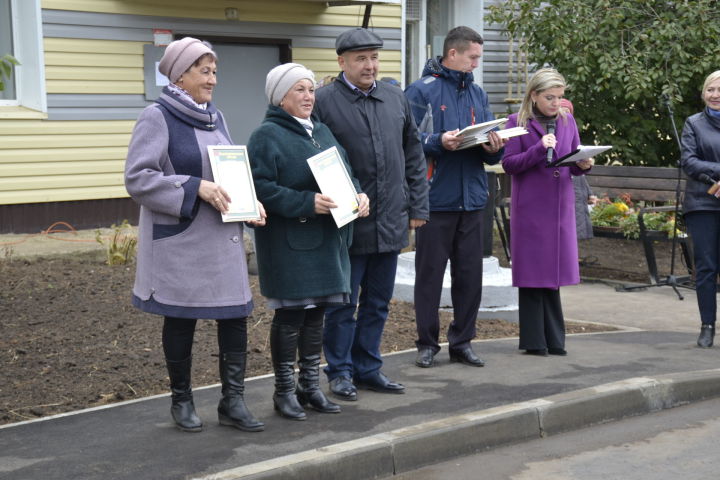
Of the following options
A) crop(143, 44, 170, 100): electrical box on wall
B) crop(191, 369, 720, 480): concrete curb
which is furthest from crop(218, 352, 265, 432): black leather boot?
crop(143, 44, 170, 100): electrical box on wall

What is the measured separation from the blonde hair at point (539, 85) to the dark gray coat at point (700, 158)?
48.7 inches

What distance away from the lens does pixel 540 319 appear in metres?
7.67

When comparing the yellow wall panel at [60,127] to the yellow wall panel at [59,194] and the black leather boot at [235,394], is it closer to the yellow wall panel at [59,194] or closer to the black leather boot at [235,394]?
the yellow wall panel at [59,194]

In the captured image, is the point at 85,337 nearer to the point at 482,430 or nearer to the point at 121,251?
the point at 121,251

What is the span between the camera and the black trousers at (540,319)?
302 inches

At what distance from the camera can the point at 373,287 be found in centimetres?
648

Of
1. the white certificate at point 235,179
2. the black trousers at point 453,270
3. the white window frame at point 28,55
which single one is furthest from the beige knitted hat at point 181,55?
the white window frame at point 28,55

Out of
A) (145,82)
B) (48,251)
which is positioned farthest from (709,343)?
(145,82)

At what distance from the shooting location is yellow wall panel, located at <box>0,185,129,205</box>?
12.3 metres

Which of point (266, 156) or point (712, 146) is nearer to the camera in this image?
point (266, 156)

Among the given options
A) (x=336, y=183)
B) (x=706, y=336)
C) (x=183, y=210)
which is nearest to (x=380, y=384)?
(x=336, y=183)

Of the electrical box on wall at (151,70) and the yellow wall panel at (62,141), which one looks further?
the electrical box on wall at (151,70)

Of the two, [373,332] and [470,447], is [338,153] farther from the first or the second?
[470,447]

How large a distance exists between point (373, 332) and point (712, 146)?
10.7 ft
